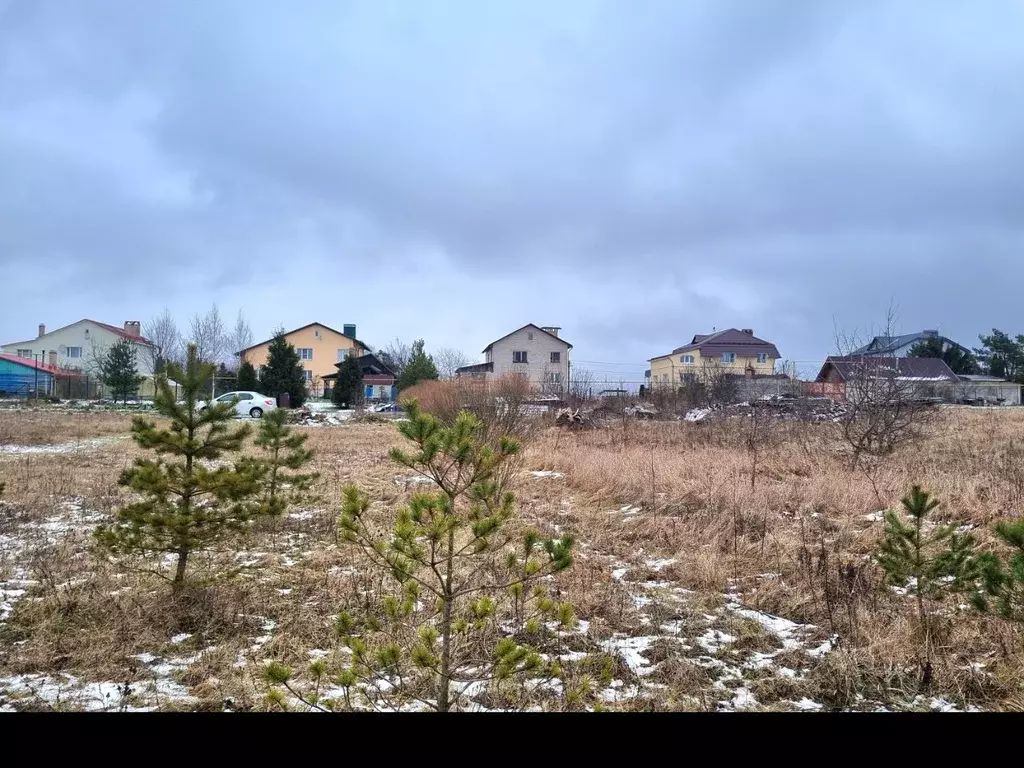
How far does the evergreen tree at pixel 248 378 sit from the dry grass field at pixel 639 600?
15.5 m

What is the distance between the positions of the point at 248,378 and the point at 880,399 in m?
21.6

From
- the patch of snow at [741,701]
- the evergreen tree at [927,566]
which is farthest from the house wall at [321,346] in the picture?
the patch of snow at [741,701]

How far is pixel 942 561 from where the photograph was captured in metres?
2.63

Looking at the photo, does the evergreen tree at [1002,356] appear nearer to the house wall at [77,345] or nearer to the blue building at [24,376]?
the house wall at [77,345]

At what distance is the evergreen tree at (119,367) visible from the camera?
23.8 feet

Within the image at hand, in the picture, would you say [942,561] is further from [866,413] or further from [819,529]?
[866,413]

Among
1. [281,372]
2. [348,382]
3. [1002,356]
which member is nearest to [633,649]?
[1002,356]

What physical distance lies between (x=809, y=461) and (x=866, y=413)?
1168 mm

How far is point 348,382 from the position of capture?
25656 millimetres

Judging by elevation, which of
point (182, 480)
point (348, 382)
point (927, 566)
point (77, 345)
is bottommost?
Result: point (927, 566)

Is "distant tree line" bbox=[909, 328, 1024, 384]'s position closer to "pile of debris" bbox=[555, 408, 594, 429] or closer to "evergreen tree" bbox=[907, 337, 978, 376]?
"evergreen tree" bbox=[907, 337, 978, 376]

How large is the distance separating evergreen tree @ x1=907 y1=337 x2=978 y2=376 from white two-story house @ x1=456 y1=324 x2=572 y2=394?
17.1 ft

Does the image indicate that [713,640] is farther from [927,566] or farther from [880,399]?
[880,399]
